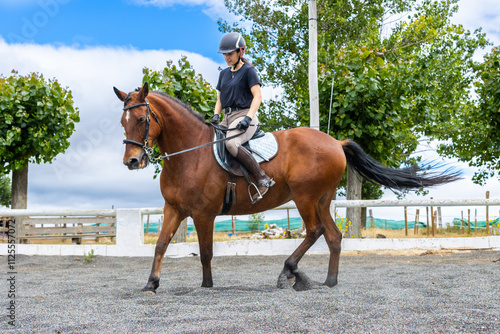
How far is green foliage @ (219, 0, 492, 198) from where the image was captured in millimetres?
12117

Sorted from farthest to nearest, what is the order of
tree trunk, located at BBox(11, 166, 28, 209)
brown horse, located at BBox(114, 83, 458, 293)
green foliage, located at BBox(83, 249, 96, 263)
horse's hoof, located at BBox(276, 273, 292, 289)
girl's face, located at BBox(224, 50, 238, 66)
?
tree trunk, located at BBox(11, 166, 28, 209), green foliage, located at BBox(83, 249, 96, 263), girl's face, located at BBox(224, 50, 238, 66), horse's hoof, located at BBox(276, 273, 292, 289), brown horse, located at BBox(114, 83, 458, 293)

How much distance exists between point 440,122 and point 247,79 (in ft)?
41.7

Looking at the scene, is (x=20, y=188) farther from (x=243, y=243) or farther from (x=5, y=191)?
(x=5, y=191)

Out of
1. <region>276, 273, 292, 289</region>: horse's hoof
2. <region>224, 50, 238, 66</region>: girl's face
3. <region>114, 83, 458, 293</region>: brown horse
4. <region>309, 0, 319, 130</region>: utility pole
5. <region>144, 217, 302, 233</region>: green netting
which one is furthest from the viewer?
<region>144, 217, 302, 233</region>: green netting

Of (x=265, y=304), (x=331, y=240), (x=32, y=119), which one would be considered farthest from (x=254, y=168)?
(x=32, y=119)

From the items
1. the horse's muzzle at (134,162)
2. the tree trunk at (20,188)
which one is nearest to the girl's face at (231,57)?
the horse's muzzle at (134,162)

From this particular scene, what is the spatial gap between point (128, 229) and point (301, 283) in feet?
19.4

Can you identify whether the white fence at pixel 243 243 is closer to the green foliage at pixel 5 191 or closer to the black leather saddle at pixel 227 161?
the black leather saddle at pixel 227 161

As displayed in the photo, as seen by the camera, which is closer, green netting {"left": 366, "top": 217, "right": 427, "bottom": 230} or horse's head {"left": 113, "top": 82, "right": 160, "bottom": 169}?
horse's head {"left": 113, "top": 82, "right": 160, "bottom": 169}

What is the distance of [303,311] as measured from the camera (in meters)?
3.56

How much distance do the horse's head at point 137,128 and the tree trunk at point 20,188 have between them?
10.6 metres

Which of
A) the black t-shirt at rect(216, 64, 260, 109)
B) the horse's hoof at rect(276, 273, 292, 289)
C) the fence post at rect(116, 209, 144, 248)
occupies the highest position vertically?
the black t-shirt at rect(216, 64, 260, 109)

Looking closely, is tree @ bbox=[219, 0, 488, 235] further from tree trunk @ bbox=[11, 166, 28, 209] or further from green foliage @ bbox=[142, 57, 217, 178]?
tree trunk @ bbox=[11, 166, 28, 209]

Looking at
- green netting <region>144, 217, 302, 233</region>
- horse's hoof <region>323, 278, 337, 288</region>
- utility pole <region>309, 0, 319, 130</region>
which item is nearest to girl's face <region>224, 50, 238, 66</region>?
horse's hoof <region>323, 278, 337, 288</region>
